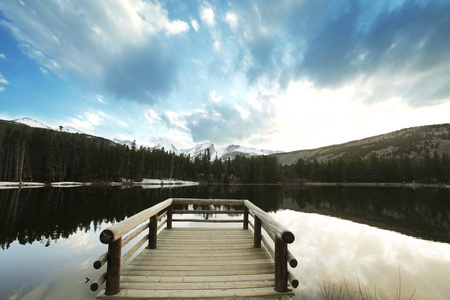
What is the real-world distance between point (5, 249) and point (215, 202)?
9072 mm

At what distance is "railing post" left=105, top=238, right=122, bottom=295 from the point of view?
374cm

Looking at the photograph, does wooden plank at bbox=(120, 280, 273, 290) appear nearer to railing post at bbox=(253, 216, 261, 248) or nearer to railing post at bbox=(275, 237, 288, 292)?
railing post at bbox=(275, 237, 288, 292)

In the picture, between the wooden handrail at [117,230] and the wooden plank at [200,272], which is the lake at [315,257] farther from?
the wooden handrail at [117,230]

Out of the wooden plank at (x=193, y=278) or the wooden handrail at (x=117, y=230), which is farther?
the wooden plank at (x=193, y=278)

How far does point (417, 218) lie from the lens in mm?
18406

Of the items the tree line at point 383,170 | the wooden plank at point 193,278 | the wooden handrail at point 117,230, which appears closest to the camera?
the wooden handrail at point 117,230

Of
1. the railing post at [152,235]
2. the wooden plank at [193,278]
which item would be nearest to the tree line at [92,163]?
the railing post at [152,235]

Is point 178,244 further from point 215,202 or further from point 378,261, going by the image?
point 378,261

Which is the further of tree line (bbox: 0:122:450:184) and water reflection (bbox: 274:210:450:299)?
tree line (bbox: 0:122:450:184)

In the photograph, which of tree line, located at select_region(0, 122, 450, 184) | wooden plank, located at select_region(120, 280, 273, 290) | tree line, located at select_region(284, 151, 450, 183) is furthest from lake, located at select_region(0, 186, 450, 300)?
tree line, located at select_region(284, 151, 450, 183)

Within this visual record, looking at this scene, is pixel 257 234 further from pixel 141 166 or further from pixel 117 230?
pixel 141 166

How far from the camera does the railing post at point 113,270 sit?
12.3 feet

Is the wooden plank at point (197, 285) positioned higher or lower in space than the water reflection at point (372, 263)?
higher

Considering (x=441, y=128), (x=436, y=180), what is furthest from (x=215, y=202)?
(x=441, y=128)
